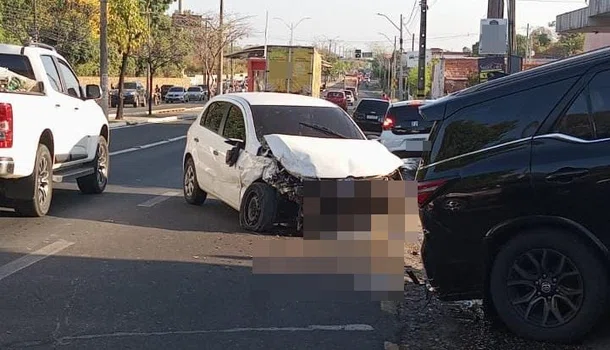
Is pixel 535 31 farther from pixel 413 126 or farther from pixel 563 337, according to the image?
pixel 563 337

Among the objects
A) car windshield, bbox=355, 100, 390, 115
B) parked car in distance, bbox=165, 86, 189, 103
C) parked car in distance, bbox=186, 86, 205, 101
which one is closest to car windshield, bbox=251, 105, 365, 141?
car windshield, bbox=355, 100, 390, 115

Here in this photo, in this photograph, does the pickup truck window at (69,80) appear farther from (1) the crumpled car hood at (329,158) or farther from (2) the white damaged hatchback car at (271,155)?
(1) the crumpled car hood at (329,158)

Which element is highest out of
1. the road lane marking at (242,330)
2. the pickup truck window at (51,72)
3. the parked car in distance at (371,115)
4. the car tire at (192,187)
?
the pickup truck window at (51,72)

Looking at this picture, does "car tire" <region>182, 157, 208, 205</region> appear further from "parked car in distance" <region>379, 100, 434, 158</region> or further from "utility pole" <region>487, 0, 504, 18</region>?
"utility pole" <region>487, 0, 504, 18</region>

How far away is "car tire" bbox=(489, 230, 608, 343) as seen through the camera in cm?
558

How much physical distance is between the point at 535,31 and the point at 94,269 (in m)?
125

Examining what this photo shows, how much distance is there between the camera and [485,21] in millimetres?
20672

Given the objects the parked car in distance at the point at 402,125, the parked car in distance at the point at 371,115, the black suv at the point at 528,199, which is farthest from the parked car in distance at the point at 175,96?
the black suv at the point at 528,199

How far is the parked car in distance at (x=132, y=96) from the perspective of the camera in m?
58.1

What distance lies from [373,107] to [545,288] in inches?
1097

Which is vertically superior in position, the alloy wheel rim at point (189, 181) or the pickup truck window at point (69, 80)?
the pickup truck window at point (69, 80)

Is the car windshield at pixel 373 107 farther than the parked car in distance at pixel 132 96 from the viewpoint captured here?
No

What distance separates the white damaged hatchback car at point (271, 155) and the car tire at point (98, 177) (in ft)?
5.17

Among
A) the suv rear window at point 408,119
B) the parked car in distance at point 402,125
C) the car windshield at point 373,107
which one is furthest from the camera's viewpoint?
the car windshield at point 373,107
